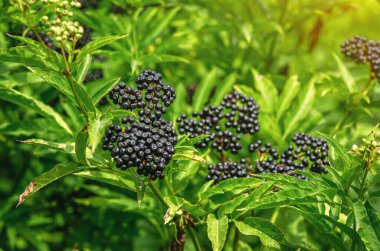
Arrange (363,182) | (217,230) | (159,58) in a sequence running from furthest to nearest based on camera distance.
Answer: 1. (159,58)
2. (217,230)
3. (363,182)

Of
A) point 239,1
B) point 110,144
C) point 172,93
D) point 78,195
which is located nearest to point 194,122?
point 172,93

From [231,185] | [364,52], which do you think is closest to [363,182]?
[231,185]

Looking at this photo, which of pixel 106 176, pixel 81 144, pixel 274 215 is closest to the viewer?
pixel 81 144

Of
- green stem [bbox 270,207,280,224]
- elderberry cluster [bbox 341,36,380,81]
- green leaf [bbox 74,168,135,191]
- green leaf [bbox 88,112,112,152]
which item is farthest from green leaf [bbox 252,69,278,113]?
green leaf [bbox 88,112,112,152]

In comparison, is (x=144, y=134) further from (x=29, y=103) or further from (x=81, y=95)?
(x=29, y=103)

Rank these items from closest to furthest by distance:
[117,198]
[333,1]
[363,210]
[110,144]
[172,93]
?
1. [363,210]
2. [110,144]
3. [172,93]
4. [117,198]
5. [333,1]

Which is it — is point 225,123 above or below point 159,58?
below

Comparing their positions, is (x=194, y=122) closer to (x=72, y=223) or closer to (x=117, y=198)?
(x=117, y=198)
